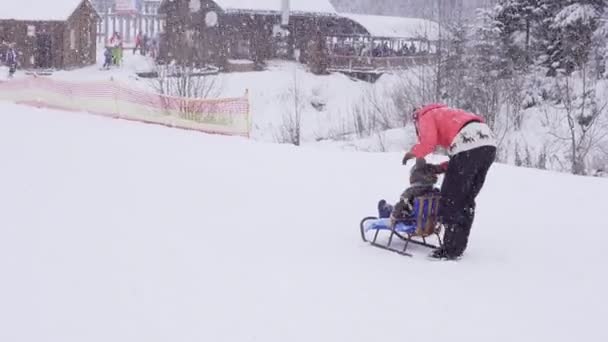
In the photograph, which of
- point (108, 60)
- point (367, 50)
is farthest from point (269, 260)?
point (367, 50)

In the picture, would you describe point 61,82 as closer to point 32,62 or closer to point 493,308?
point 493,308

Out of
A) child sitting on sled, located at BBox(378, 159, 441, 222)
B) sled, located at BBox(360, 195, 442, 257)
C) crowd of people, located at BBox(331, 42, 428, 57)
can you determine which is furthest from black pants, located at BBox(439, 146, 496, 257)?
crowd of people, located at BBox(331, 42, 428, 57)

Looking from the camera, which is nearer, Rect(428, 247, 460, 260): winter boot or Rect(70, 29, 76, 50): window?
Rect(428, 247, 460, 260): winter boot

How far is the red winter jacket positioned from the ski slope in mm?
1073

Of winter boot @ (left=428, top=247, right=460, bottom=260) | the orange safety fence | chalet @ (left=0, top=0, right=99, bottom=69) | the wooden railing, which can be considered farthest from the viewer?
the wooden railing

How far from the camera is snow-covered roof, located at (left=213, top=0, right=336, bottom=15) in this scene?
46312 millimetres

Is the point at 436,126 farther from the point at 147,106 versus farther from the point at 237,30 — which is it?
the point at 237,30

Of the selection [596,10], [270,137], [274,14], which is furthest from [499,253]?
[274,14]

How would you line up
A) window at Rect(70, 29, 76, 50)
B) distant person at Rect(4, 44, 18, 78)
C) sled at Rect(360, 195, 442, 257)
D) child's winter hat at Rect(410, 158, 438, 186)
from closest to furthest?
sled at Rect(360, 195, 442, 257) < child's winter hat at Rect(410, 158, 438, 186) < distant person at Rect(4, 44, 18, 78) < window at Rect(70, 29, 76, 50)

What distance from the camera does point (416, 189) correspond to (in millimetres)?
7008

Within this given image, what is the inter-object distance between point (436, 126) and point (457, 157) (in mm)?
372

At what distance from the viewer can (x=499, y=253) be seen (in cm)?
708

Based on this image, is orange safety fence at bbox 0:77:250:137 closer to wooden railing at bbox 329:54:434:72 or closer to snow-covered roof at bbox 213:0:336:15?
snow-covered roof at bbox 213:0:336:15

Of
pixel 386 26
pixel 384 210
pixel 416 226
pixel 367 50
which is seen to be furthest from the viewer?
pixel 386 26
